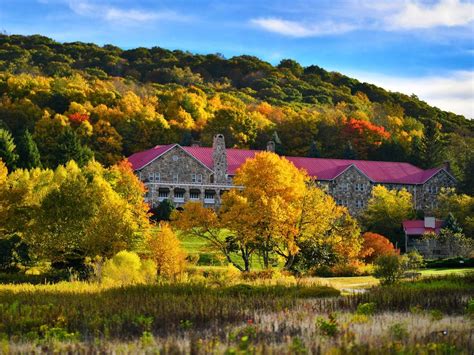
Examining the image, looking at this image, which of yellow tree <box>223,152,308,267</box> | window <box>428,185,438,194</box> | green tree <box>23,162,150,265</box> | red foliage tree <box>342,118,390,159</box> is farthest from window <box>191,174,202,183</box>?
green tree <box>23,162,150,265</box>

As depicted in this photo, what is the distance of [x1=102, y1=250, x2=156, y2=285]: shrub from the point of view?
3098 centimetres

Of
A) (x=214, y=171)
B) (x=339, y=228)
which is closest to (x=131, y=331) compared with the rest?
(x=339, y=228)

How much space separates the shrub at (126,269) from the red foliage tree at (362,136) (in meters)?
68.3

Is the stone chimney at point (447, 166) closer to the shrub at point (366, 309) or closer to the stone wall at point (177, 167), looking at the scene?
the stone wall at point (177, 167)

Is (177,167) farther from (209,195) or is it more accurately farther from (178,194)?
(209,195)

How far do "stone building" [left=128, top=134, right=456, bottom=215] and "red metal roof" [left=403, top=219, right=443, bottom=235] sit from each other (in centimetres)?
1237

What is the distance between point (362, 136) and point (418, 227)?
3559 centimetres

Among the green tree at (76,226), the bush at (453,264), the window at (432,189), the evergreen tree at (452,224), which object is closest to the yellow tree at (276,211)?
the bush at (453,264)

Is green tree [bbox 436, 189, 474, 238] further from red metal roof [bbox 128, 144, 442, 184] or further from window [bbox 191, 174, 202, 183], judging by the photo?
window [bbox 191, 174, 202, 183]

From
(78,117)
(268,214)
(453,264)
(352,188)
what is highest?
(78,117)

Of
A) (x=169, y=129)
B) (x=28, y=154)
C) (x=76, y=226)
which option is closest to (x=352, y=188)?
(x=169, y=129)

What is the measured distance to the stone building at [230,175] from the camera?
7738cm

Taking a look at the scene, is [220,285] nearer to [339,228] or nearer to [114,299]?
[114,299]

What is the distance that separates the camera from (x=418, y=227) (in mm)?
66188
